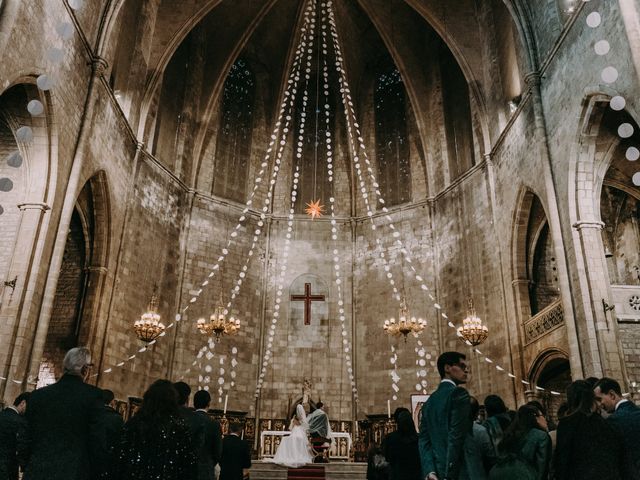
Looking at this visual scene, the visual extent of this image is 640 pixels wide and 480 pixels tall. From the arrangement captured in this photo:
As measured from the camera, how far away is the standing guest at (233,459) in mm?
6062

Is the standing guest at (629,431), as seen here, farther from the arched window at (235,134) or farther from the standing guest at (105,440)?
the arched window at (235,134)

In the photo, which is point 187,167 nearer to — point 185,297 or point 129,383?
point 185,297

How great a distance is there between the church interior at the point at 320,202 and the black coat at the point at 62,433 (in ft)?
23.4

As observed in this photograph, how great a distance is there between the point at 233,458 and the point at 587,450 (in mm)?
3710

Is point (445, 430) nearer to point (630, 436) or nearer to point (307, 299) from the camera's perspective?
point (630, 436)

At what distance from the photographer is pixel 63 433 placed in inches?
137

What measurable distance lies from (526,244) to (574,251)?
3.56 m

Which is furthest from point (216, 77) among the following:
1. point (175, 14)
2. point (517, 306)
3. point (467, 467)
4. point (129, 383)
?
point (467, 467)

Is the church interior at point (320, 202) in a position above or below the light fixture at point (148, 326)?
above

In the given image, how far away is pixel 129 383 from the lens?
14469mm

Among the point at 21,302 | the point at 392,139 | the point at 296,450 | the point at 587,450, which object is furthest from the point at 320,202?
the point at 587,450

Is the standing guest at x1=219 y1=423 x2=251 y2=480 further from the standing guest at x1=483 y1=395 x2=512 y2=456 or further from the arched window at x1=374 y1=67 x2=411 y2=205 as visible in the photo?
the arched window at x1=374 y1=67 x2=411 y2=205

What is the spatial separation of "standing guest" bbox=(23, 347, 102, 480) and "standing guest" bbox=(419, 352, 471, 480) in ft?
7.13

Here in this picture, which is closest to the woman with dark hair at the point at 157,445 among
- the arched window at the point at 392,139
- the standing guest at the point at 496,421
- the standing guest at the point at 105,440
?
the standing guest at the point at 105,440
